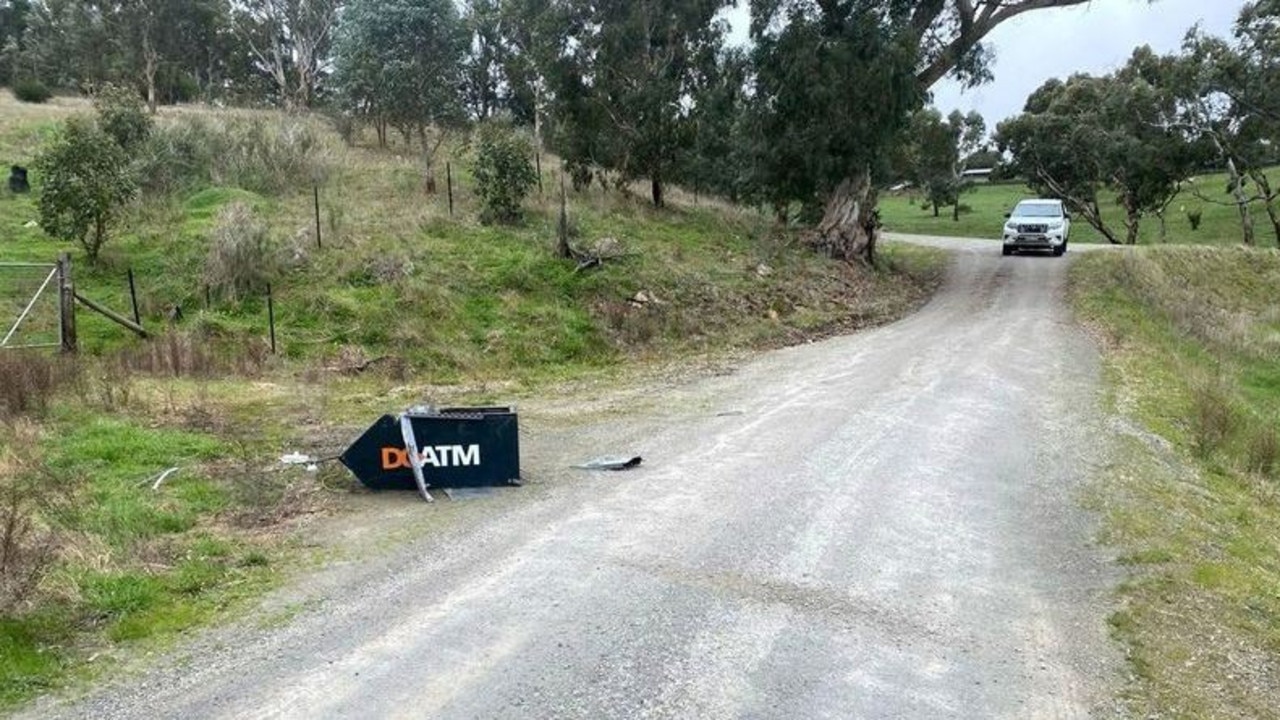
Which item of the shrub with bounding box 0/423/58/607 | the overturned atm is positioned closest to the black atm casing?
the overturned atm

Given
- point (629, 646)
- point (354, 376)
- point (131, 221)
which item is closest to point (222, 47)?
point (131, 221)

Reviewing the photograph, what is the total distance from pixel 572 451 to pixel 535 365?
5.56 meters

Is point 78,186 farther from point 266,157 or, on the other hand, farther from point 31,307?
point 266,157

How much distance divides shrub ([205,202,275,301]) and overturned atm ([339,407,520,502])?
9.44 meters

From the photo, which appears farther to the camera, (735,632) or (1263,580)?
(1263,580)

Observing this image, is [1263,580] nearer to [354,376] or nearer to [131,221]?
[354,376]

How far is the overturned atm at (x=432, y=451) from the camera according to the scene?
8.15 metres

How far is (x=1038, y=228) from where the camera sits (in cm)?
2888

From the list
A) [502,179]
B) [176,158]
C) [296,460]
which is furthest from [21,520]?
[176,158]

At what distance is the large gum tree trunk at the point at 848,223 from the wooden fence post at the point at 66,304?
17170 mm

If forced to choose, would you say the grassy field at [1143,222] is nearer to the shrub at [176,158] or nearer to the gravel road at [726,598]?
the shrub at [176,158]

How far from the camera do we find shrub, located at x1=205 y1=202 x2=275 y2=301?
646 inches

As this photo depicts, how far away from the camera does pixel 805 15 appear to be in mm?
22312

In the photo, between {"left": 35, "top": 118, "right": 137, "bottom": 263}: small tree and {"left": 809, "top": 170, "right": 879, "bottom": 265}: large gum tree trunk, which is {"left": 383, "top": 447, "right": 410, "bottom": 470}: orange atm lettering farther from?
{"left": 809, "top": 170, "right": 879, "bottom": 265}: large gum tree trunk
